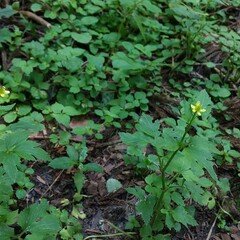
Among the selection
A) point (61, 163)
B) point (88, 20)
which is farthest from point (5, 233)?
point (88, 20)

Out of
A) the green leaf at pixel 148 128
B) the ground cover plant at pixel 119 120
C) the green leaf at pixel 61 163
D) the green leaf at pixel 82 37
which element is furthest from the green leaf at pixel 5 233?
the green leaf at pixel 82 37

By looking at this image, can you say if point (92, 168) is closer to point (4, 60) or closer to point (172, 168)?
point (172, 168)

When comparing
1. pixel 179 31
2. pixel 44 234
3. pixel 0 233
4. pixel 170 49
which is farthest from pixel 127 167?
pixel 179 31

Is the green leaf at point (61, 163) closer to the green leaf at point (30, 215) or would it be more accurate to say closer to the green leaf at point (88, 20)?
the green leaf at point (30, 215)

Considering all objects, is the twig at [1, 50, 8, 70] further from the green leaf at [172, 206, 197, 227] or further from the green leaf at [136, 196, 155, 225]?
the green leaf at [172, 206, 197, 227]

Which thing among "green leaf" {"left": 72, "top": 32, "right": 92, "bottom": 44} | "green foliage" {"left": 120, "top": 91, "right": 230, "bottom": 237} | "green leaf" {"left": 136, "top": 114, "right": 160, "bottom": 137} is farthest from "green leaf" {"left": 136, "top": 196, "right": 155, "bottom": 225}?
"green leaf" {"left": 72, "top": 32, "right": 92, "bottom": 44}

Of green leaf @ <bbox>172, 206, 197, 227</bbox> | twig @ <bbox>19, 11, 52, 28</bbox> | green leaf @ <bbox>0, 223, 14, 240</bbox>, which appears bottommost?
green leaf @ <bbox>0, 223, 14, 240</bbox>

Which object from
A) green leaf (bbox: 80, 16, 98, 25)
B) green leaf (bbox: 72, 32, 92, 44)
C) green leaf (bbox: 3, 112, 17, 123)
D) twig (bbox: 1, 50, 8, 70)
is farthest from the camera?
green leaf (bbox: 80, 16, 98, 25)

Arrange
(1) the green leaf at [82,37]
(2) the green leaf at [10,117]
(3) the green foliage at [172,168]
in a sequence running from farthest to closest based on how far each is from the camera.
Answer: (1) the green leaf at [82,37] < (2) the green leaf at [10,117] < (3) the green foliage at [172,168]
